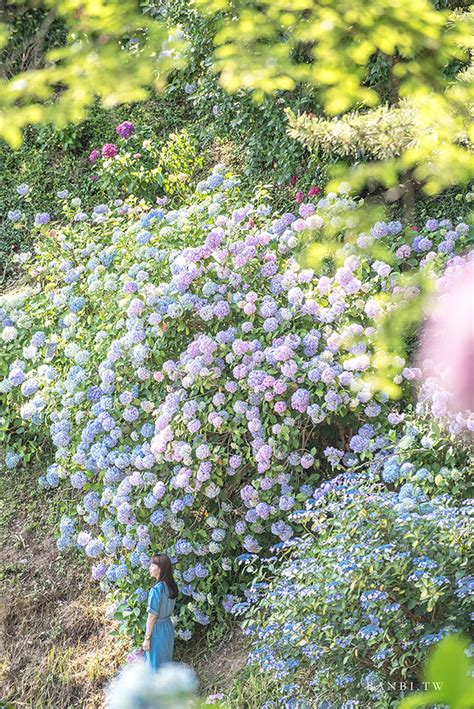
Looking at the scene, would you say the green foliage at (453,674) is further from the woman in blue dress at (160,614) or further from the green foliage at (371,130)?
the woman in blue dress at (160,614)

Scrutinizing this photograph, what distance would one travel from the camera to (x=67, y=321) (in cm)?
609

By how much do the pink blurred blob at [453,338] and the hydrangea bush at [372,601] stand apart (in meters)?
0.46

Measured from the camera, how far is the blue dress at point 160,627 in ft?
16.2

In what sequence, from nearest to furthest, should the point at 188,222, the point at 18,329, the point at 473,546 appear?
1. the point at 473,546
2. the point at 188,222
3. the point at 18,329

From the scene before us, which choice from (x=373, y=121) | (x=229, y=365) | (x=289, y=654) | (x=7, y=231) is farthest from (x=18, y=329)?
(x=373, y=121)

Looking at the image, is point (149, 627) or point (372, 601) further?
point (149, 627)

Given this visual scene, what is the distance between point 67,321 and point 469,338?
2511mm

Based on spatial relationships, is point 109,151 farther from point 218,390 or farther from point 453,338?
point 453,338

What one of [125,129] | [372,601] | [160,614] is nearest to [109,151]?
[125,129]

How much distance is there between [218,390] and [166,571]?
95 cm

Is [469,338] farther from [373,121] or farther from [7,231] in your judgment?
[7,231]

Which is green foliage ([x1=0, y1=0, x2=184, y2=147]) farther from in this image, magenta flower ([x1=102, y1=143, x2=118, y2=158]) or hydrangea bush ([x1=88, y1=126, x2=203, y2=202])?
magenta flower ([x1=102, y1=143, x2=118, y2=158])

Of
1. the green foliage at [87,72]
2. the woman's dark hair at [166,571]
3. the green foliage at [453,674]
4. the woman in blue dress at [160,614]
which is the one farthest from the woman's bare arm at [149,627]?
the green foliage at [453,674]

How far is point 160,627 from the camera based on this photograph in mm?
5020
